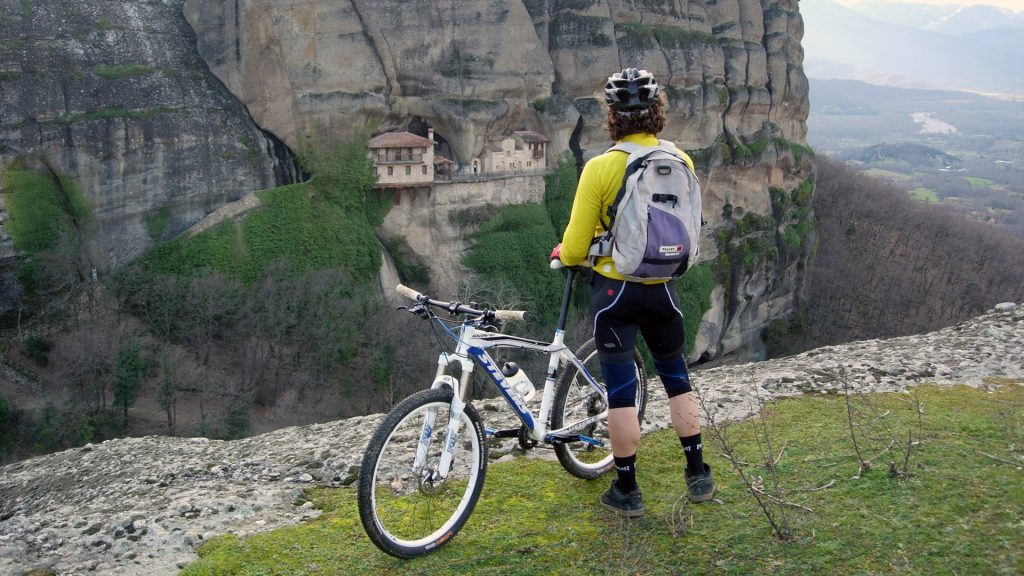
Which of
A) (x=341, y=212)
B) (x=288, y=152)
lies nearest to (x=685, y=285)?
(x=341, y=212)

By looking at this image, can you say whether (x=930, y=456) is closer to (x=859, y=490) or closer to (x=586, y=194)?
(x=859, y=490)

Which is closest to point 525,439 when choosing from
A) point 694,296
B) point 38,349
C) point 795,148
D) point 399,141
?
point 38,349

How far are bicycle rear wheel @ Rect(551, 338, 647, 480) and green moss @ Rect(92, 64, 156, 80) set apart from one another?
2169 centimetres

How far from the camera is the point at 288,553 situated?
4.08 meters

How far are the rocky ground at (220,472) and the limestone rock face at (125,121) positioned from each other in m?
17.1

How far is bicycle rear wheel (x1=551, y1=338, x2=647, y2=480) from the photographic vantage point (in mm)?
4746

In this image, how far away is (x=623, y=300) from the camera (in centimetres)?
394

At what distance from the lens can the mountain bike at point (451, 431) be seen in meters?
3.85

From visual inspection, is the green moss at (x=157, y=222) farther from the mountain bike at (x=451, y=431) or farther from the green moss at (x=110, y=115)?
the mountain bike at (x=451, y=431)

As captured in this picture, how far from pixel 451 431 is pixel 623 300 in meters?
1.12

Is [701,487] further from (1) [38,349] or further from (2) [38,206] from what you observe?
(2) [38,206]

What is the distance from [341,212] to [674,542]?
72.3ft

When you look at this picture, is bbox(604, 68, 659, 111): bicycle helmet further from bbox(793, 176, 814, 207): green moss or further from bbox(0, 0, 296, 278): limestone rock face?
bbox(793, 176, 814, 207): green moss

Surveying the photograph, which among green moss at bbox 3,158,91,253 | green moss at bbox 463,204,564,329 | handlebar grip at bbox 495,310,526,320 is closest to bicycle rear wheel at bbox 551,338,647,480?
handlebar grip at bbox 495,310,526,320
